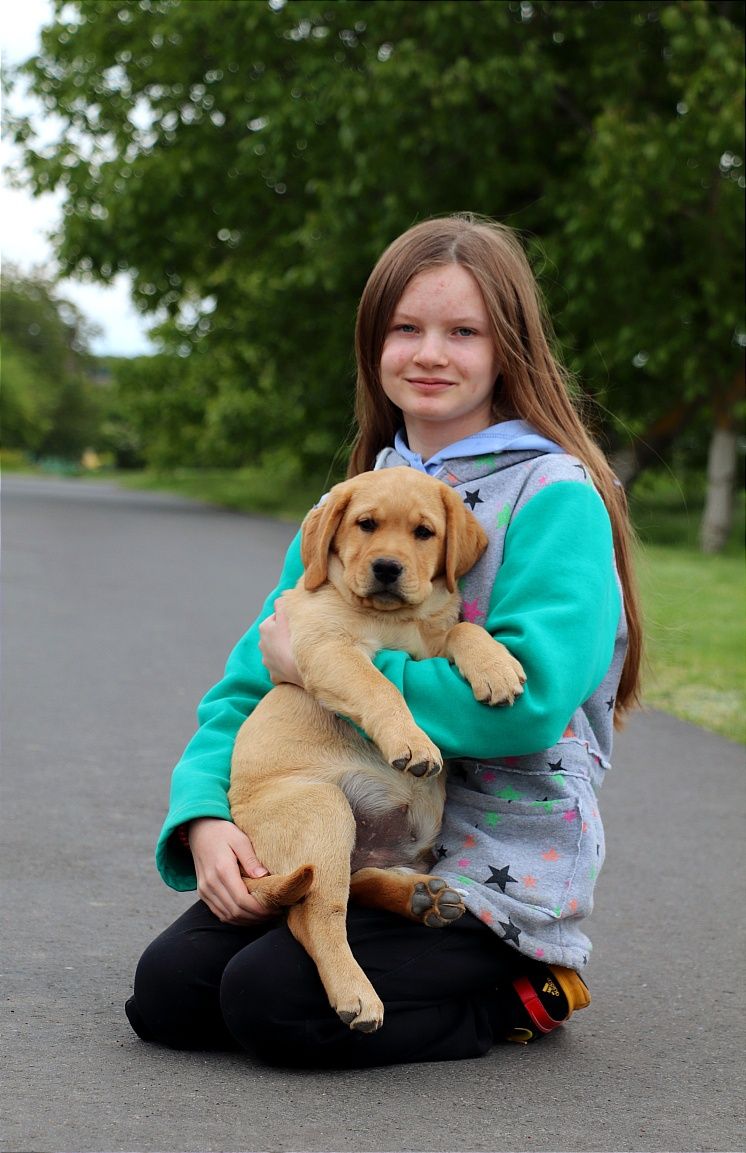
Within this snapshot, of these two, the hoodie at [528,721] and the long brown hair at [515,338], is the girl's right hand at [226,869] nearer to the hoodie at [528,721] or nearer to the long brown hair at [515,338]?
the hoodie at [528,721]

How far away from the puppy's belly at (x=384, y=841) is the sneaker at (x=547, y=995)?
423 mm

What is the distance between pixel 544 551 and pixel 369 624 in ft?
1.50

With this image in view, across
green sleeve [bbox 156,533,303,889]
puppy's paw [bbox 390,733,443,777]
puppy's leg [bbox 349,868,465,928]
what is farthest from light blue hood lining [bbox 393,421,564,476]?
puppy's leg [bbox 349,868,465,928]

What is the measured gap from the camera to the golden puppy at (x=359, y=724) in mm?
3502

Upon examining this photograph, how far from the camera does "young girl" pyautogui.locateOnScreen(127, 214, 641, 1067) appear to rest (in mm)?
3600

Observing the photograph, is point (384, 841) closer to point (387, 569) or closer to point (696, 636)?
point (387, 569)

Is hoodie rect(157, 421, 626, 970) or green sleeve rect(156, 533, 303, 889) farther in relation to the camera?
green sleeve rect(156, 533, 303, 889)

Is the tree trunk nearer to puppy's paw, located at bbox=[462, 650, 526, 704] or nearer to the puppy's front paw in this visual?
puppy's paw, located at bbox=[462, 650, 526, 704]

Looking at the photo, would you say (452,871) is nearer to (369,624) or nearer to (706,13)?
(369,624)

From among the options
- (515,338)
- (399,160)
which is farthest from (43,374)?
(515,338)

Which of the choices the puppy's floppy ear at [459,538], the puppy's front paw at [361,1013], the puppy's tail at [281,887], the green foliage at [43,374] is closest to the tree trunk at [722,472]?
the puppy's floppy ear at [459,538]

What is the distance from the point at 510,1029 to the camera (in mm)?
3891

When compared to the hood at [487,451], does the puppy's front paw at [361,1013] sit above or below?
below

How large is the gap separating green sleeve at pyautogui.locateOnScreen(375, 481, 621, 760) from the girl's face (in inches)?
17.3
